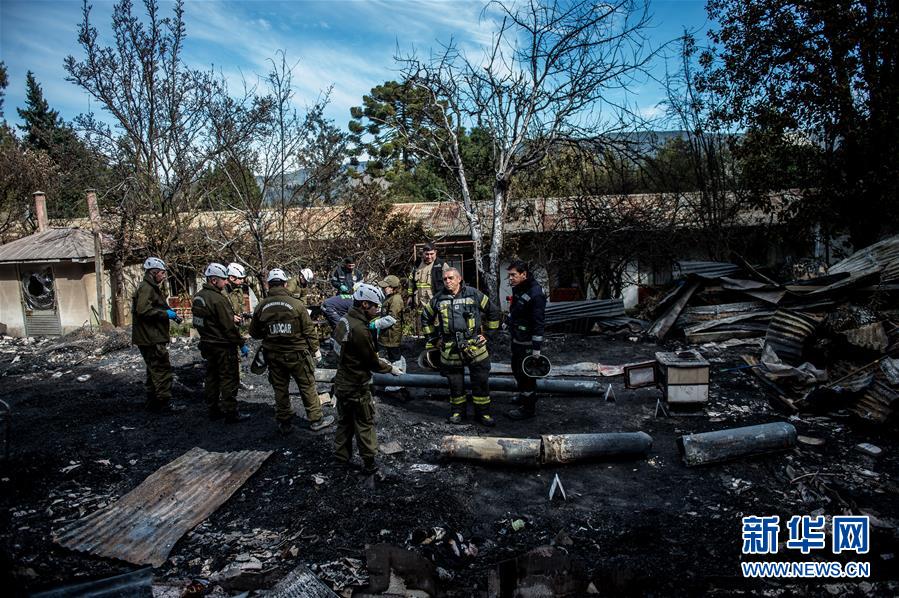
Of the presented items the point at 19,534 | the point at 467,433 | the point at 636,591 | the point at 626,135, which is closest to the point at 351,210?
the point at 626,135

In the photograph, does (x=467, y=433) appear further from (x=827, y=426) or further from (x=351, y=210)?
(x=351, y=210)

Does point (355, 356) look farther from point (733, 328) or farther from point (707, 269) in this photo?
point (707, 269)

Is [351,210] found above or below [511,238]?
above

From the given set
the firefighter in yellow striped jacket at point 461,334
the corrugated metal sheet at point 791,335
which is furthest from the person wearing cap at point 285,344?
the corrugated metal sheet at point 791,335

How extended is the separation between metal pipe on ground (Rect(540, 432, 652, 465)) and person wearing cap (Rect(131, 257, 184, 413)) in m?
4.98

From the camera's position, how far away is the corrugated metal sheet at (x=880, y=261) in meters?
7.82

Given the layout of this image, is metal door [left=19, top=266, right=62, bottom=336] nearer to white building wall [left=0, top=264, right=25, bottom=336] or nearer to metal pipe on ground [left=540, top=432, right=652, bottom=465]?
white building wall [left=0, top=264, right=25, bottom=336]

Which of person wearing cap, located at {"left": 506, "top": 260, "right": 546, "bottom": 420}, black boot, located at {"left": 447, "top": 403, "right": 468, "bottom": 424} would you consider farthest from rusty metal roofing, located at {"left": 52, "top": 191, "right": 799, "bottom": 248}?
black boot, located at {"left": 447, "top": 403, "right": 468, "bottom": 424}

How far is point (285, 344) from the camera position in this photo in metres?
5.81

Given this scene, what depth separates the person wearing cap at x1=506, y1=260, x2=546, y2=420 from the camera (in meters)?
6.29

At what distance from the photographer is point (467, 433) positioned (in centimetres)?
607

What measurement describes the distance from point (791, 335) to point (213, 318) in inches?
321

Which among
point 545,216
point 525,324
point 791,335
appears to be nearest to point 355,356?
point 525,324

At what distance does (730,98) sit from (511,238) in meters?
6.19
